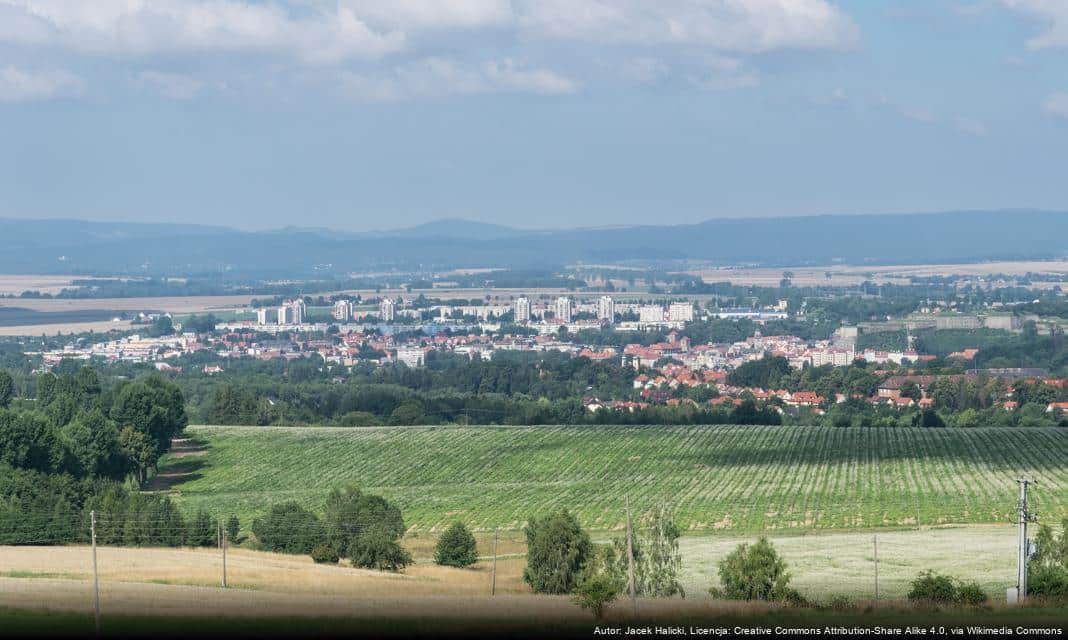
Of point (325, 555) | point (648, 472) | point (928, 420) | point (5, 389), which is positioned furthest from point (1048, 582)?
point (5, 389)

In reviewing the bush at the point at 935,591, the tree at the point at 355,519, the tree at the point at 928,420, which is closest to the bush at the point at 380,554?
the tree at the point at 355,519

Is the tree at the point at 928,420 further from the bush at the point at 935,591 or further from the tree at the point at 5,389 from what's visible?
the bush at the point at 935,591

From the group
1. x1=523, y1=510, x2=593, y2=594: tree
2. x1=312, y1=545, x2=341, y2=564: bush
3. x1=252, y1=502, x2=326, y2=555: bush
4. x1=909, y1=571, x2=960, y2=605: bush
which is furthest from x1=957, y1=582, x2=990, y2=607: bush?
x1=252, y1=502, x2=326, y2=555: bush

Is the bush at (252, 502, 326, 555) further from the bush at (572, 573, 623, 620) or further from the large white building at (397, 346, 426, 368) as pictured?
the large white building at (397, 346, 426, 368)

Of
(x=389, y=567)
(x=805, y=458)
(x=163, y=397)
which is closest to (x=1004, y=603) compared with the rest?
(x=389, y=567)

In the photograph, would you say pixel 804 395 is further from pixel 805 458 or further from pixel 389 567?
pixel 389 567

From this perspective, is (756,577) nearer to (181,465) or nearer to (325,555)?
(325,555)

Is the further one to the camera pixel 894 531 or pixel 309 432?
pixel 309 432
